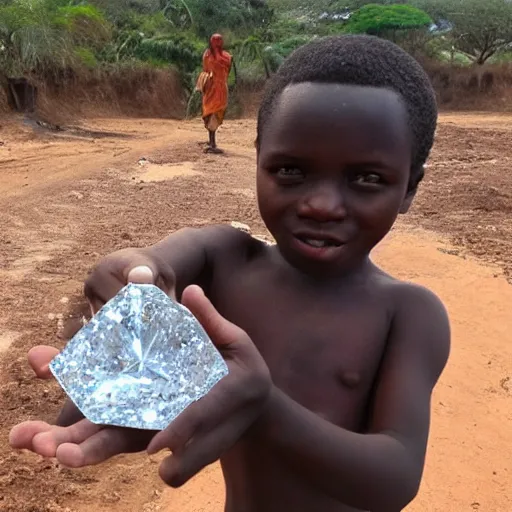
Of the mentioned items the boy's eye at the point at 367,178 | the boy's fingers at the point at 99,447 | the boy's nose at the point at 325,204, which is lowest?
the boy's fingers at the point at 99,447

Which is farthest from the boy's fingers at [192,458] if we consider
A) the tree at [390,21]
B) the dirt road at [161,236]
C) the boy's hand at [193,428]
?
the tree at [390,21]

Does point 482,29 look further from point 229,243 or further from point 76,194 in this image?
point 229,243

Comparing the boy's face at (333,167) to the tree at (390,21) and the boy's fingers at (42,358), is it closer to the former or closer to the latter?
the boy's fingers at (42,358)

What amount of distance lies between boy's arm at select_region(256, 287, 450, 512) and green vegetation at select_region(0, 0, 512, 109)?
12.3 m

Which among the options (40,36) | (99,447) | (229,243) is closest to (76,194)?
(229,243)

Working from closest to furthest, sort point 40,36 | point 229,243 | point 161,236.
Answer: point 229,243 → point 161,236 → point 40,36

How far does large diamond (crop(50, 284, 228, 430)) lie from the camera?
72cm

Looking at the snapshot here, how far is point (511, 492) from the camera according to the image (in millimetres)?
2668

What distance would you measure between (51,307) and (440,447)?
240 centimetres

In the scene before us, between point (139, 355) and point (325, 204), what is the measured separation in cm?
35

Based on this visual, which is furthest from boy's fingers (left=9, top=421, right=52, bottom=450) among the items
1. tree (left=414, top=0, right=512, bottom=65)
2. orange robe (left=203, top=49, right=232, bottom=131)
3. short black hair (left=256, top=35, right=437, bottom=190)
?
tree (left=414, top=0, right=512, bottom=65)

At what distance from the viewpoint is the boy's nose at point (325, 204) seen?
0.93 meters

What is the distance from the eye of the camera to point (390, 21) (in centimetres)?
2056

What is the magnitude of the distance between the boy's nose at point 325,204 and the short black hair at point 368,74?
0.55ft
